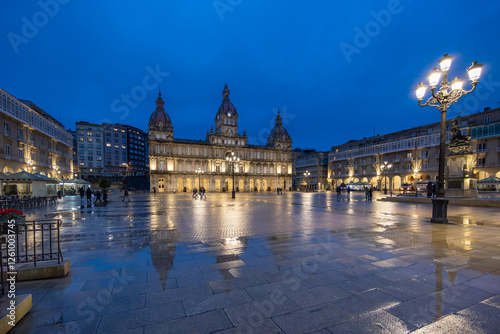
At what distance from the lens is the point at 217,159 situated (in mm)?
65875

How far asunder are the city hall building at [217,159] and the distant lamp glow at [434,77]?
4949 centimetres

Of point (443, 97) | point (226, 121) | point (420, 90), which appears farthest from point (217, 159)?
point (443, 97)

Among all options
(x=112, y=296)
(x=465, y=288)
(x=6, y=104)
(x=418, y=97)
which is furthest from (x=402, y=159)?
(x=6, y=104)

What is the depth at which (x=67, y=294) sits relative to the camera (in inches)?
139

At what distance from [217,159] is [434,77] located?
5915cm

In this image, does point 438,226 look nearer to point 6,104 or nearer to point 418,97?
point 418,97

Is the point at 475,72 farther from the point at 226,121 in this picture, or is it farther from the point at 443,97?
→ the point at 226,121

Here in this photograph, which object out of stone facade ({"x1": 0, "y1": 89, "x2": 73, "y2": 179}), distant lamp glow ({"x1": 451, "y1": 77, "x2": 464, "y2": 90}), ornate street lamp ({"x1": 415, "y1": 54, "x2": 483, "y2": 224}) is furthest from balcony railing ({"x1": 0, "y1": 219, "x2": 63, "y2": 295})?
stone facade ({"x1": 0, "y1": 89, "x2": 73, "y2": 179})

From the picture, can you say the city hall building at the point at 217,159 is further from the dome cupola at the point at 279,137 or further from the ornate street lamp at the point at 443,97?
the ornate street lamp at the point at 443,97

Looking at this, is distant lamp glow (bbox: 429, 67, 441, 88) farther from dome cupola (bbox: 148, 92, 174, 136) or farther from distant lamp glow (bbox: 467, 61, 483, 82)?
dome cupola (bbox: 148, 92, 174, 136)

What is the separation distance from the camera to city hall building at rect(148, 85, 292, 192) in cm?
6034

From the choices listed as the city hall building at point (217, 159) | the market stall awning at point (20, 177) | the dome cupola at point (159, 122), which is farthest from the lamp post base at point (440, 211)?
the dome cupola at point (159, 122)

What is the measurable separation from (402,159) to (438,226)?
49869 mm

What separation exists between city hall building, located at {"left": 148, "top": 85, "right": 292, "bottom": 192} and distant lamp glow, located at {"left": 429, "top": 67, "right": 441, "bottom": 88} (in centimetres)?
4949
